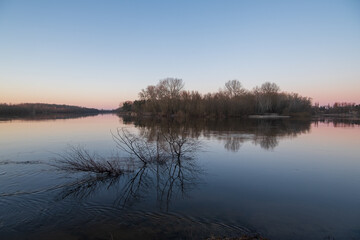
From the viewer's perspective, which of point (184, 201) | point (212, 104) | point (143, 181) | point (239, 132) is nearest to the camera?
point (184, 201)

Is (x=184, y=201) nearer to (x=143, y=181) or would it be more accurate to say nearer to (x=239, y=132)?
(x=143, y=181)

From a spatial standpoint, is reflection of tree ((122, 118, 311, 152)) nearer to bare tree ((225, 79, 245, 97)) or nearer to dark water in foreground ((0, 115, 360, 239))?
dark water in foreground ((0, 115, 360, 239))

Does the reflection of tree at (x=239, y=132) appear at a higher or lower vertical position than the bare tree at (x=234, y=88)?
lower

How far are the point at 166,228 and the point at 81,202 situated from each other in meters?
3.02

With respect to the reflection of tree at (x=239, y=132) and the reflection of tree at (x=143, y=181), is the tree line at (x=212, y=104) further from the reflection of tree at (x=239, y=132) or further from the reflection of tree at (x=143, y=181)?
the reflection of tree at (x=143, y=181)

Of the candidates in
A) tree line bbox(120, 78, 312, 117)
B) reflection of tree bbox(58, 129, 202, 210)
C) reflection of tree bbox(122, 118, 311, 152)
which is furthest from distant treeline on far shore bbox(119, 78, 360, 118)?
reflection of tree bbox(58, 129, 202, 210)

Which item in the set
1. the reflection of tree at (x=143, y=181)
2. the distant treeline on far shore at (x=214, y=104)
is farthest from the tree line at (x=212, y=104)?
the reflection of tree at (x=143, y=181)

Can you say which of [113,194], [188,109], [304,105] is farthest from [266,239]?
[304,105]

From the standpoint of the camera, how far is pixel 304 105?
7500 centimetres

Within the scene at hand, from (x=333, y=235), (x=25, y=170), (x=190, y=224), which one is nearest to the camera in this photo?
(x=333, y=235)

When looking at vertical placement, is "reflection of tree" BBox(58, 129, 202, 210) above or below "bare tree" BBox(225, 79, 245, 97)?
below

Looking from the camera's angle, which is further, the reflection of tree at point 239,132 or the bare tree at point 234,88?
the bare tree at point 234,88

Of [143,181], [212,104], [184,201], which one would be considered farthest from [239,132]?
[212,104]

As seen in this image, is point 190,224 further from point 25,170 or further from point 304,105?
point 304,105
